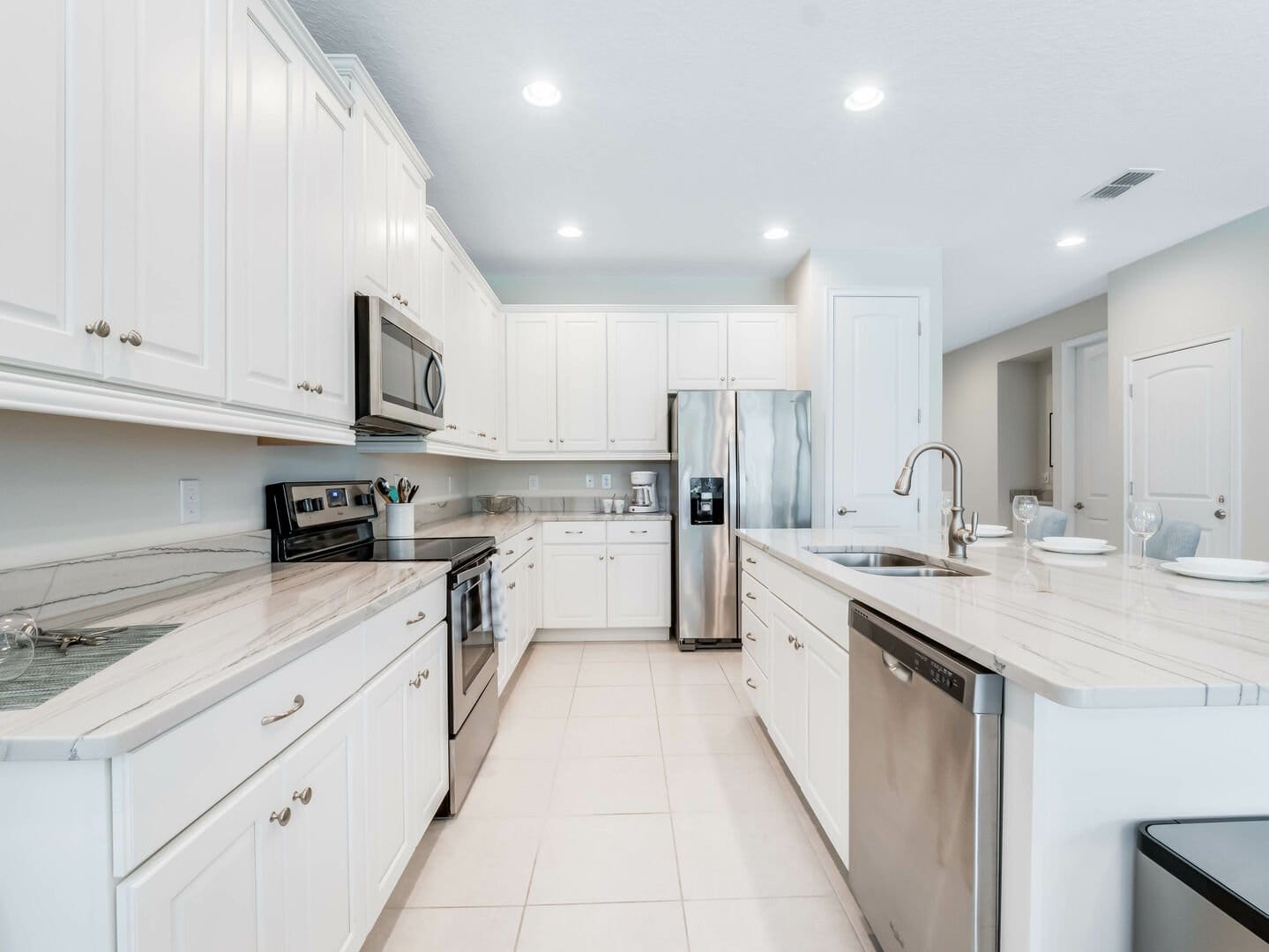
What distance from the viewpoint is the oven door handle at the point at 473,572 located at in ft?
6.56

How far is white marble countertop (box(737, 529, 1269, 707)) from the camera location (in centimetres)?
78

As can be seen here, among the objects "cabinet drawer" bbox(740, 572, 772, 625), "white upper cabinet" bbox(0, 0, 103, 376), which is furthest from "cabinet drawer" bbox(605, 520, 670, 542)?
"white upper cabinet" bbox(0, 0, 103, 376)

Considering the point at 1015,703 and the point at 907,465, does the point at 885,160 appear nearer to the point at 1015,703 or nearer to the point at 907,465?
the point at 907,465

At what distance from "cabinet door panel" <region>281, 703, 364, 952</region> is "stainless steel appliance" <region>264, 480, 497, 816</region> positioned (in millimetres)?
521

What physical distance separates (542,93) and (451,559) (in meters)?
1.80

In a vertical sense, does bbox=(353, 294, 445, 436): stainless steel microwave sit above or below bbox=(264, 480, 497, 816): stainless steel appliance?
above

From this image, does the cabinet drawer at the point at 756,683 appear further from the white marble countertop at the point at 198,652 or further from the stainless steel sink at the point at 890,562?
the white marble countertop at the point at 198,652

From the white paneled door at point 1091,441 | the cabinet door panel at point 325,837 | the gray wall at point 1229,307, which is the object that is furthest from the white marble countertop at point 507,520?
the white paneled door at point 1091,441

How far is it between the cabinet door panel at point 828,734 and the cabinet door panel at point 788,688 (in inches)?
2.1

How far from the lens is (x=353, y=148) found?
6.20 feet

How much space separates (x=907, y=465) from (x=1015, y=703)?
1090mm

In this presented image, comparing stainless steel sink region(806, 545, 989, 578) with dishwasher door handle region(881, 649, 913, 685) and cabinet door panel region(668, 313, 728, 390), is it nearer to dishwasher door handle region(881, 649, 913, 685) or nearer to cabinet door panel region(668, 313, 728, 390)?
dishwasher door handle region(881, 649, 913, 685)

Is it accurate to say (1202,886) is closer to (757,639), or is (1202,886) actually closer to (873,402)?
(757,639)

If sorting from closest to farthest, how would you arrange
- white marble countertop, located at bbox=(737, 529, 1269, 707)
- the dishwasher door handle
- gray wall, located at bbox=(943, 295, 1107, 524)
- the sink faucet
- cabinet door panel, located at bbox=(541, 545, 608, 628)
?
white marble countertop, located at bbox=(737, 529, 1269, 707)
the dishwasher door handle
the sink faucet
cabinet door panel, located at bbox=(541, 545, 608, 628)
gray wall, located at bbox=(943, 295, 1107, 524)
